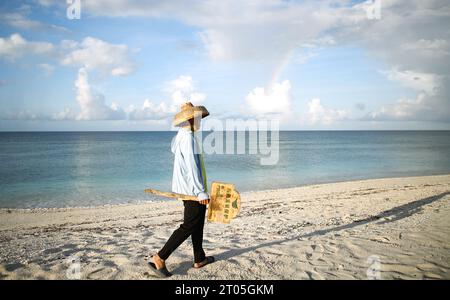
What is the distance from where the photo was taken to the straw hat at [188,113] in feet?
13.8

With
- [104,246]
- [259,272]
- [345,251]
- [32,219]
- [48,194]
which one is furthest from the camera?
[48,194]

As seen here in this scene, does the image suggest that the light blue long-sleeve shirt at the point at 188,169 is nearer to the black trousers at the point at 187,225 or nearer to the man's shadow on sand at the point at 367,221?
the black trousers at the point at 187,225

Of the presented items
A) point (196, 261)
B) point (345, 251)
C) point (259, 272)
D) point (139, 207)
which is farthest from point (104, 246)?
point (139, 207)

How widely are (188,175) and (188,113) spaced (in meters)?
0.87

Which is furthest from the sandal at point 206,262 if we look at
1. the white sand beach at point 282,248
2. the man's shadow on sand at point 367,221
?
the man's shadow on sand at point 367,221

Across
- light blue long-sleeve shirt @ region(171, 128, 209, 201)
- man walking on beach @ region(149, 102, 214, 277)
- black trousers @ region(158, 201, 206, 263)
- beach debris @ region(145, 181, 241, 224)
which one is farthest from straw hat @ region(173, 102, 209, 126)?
black trousers @ region(158, 201, 206, 263)

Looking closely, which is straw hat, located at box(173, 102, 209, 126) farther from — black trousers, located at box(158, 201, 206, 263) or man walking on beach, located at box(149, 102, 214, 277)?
black trousers, located at box(158, 201, 206, 263)

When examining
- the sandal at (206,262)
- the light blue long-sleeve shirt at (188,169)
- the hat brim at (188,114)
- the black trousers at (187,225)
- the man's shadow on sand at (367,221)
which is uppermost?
the hat brim at (188,114)
